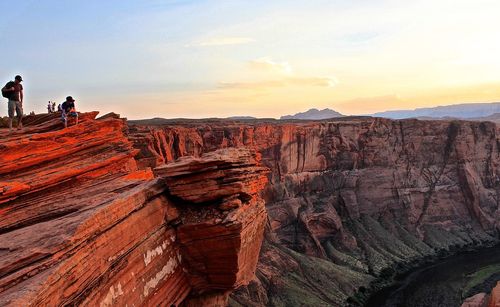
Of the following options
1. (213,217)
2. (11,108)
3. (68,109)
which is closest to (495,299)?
(213,217)

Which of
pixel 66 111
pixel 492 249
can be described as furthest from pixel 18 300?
pixel 492 249

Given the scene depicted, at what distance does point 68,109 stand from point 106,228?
10.3m

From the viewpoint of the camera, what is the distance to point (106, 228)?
487 inches

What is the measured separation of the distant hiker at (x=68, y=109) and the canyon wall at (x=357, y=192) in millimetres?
29812

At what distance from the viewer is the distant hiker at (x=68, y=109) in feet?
66.4

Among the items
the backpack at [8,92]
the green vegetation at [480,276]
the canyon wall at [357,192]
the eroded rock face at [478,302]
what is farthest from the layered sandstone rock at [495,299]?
the green vegetation at [480,276]

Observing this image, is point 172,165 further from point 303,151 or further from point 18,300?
point 303,151

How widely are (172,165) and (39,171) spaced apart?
5.91 m

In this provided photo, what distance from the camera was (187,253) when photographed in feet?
50.5

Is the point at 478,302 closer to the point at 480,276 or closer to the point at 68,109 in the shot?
the point at 68,109

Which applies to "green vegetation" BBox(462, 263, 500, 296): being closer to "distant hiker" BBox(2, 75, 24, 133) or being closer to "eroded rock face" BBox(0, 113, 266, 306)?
"eroded rock face" BBox(0, 113, 266, 306)

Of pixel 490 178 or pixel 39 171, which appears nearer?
pixel 39 171

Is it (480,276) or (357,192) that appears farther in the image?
(357,192)

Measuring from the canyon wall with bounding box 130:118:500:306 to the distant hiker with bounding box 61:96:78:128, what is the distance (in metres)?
29.8
